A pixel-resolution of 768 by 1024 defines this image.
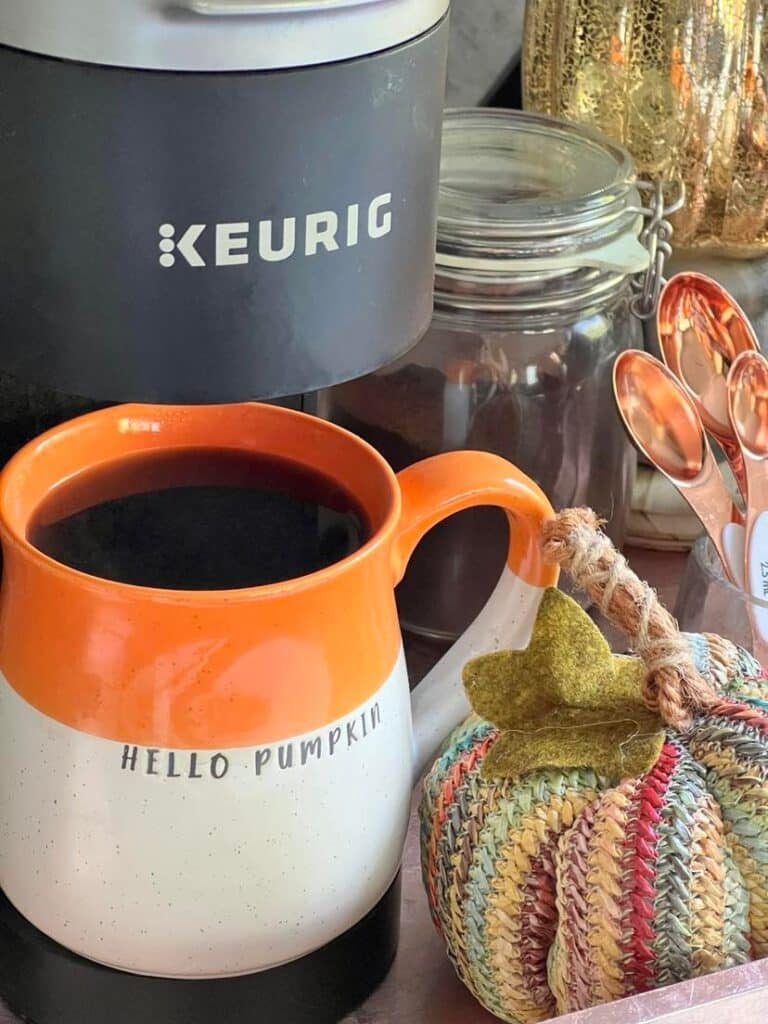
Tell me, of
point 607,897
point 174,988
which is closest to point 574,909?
point 607,897

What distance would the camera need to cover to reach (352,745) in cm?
38

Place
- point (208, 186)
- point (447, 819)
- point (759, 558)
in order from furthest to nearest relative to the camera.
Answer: point (759, 558) → point (447, 819) → point (208, 186)

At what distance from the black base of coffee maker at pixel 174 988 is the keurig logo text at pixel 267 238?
0.66 ft

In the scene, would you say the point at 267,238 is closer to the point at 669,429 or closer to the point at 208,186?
the point at 208,186

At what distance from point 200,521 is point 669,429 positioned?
0.21m

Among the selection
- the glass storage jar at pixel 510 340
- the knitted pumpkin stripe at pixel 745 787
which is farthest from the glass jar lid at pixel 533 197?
the knitted pumpkin stripe at pixel 745 787

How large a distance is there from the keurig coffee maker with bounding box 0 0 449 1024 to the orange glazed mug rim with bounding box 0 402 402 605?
66 mm

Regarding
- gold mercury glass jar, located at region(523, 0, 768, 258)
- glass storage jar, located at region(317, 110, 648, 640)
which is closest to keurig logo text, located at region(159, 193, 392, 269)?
glass storage jar, located at region(317, 110, 648, 640)

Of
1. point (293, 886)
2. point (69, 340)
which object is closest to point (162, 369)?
point (69, 340)

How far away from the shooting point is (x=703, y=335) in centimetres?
57

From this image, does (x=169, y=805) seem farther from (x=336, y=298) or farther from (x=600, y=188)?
(x=600, y=188)

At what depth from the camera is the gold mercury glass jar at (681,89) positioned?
1.92 feet

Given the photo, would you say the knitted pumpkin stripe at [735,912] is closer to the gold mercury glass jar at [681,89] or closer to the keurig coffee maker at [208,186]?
the keurig coffee maker at [208,186]

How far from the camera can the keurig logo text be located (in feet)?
1.00
